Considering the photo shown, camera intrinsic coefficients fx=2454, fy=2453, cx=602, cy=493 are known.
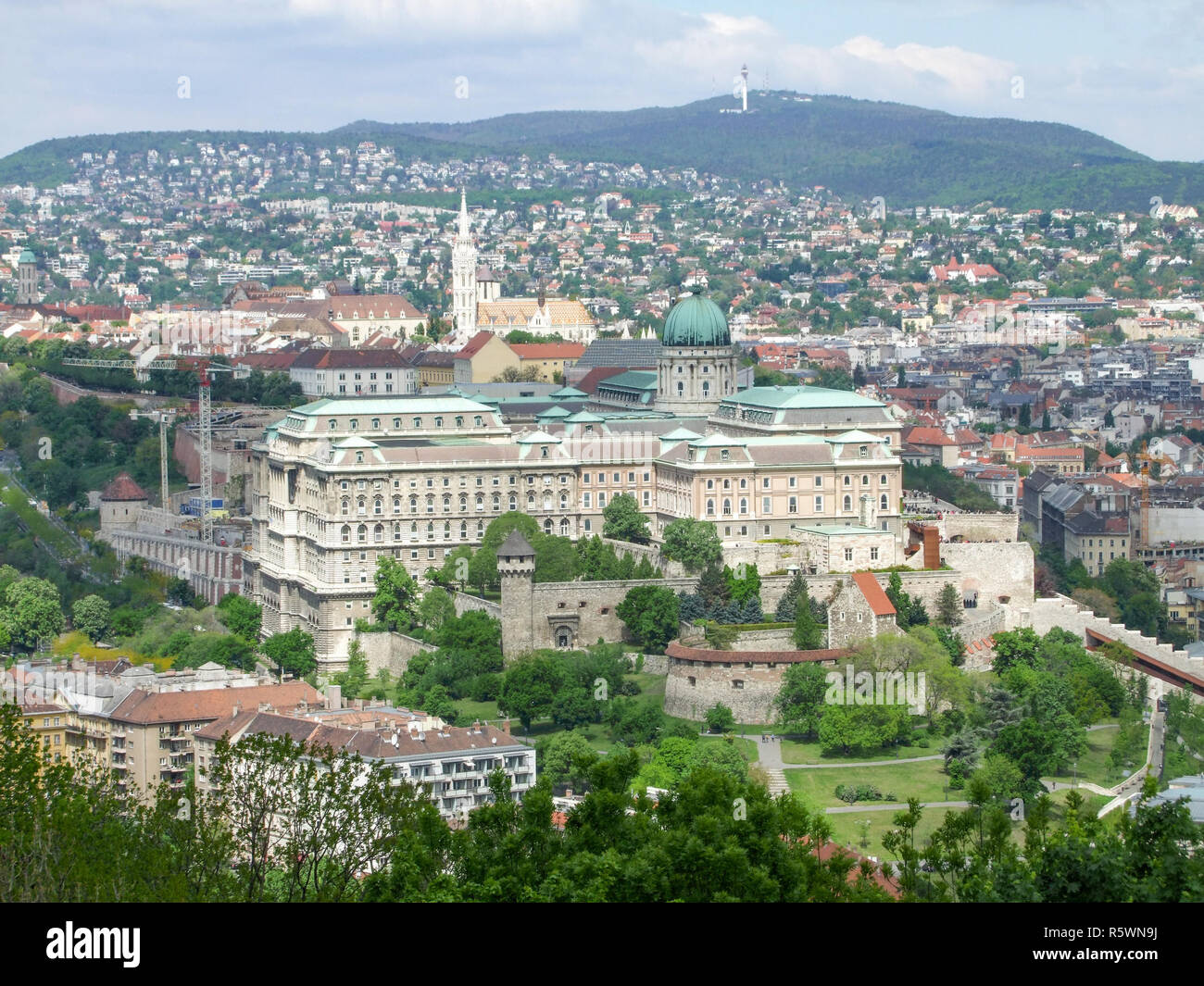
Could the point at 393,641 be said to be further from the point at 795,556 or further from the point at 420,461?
the point at 795,556

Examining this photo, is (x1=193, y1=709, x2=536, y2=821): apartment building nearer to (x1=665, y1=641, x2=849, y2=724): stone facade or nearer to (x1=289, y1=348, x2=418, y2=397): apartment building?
(x1=665, y1=641, x2=849, y2=724): stone facade

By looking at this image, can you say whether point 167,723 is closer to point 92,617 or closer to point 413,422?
point 413,422

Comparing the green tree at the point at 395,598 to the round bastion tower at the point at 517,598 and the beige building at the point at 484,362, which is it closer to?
the round bastion tower at the point at 517,598

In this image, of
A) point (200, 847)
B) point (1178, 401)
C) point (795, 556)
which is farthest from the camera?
point (1178, 401)

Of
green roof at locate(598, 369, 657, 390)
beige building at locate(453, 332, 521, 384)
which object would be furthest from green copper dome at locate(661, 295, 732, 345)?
beige building at locate(453, 332, 521, 384)
